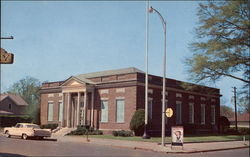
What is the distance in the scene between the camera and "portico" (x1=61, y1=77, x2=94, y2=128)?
41719 millimetres

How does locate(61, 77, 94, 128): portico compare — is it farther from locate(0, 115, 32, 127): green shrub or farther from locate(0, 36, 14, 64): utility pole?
locate(0, 36, 14, 64): utility pole

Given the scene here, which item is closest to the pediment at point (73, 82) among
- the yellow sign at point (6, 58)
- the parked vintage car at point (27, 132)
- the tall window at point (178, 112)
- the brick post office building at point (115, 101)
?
the brick post office building at point (115, 101)

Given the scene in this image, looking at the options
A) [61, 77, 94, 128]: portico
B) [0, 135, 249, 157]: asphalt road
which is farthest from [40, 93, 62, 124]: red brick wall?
[0, 135, 249, 157]: asphalt road

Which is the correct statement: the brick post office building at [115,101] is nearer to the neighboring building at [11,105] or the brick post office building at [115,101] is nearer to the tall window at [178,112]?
the tall window at [178,112]

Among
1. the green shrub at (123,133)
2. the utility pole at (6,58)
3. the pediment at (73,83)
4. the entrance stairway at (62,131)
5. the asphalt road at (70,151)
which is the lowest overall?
the entrance stairway at (62,131)

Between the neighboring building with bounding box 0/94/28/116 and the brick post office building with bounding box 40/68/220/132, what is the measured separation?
107 ft

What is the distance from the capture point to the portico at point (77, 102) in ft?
137

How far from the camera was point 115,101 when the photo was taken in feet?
130

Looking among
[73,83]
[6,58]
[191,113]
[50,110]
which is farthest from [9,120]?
[6,58]

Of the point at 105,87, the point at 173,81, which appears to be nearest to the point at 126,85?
the point at 105,87

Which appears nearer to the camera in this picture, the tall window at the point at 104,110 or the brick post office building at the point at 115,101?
the brick post office building at the point at 115,101

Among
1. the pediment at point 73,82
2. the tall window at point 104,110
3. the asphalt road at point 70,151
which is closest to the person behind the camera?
the asphalt road at point 70,151

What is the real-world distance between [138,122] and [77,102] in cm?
1207

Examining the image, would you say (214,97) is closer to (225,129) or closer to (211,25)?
(225,129)
